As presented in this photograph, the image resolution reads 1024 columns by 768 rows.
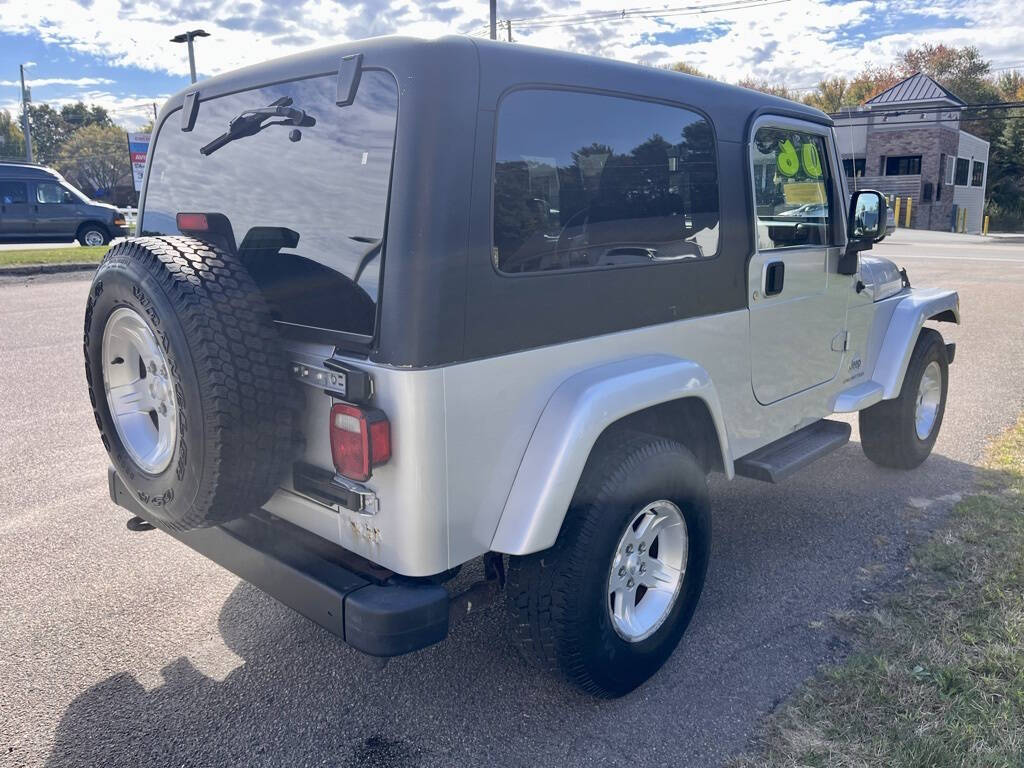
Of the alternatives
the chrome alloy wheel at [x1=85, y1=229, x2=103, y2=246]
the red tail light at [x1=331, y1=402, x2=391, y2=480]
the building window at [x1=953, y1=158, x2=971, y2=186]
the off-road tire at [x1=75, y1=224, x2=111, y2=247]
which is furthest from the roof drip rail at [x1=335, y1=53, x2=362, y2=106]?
the building window at [x1=953, y1=158, x2=971, y2=186]

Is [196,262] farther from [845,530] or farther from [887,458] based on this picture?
[887,458]

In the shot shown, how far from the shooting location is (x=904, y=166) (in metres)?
40.1

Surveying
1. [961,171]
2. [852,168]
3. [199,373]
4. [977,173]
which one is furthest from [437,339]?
[977,173]

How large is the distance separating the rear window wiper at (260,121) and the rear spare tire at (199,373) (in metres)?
0.49

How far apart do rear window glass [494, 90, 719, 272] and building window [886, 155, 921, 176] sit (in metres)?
41.7

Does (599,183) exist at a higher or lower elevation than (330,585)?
higher

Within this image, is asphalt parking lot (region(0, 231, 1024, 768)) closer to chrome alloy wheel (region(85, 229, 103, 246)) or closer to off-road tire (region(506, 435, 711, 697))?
off-road tire (region(506, 435, 711, 697))

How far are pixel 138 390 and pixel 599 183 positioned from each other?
1.70m

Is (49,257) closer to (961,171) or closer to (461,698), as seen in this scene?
(461,698)

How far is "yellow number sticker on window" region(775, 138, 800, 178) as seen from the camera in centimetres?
380

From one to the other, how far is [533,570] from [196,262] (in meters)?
1.41

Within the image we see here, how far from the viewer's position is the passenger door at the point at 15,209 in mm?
20047

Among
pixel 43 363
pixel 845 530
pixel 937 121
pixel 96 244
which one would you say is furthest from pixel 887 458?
pixel 937 121

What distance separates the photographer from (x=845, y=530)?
14.3ft
